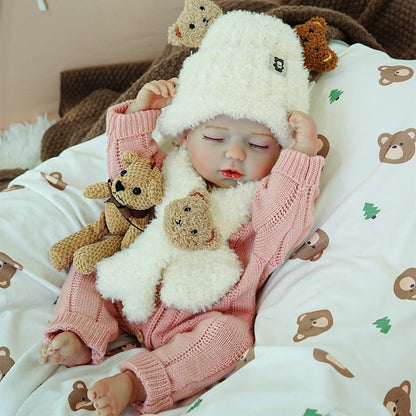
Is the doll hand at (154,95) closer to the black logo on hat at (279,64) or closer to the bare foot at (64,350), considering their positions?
the black logo on hat at (279,64)

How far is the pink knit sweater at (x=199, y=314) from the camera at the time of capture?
91 centimetres

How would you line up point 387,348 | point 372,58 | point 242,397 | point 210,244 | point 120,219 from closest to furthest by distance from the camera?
point 242,397 → point 387,348 → point 210,244 → point 120,219 → point 372,58

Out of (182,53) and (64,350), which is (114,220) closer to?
(64,350)

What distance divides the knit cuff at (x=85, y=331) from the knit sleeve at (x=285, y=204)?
32 cm

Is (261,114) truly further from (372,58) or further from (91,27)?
(91,27)

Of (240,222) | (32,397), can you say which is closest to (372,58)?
(240,222)

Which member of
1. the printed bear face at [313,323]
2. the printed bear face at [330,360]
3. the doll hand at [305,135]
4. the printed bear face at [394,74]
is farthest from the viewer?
the printed bear face at [394,74]

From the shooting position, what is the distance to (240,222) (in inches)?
40.3

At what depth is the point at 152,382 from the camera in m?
0.88

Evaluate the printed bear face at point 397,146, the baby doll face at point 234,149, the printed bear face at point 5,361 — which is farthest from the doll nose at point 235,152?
the printed bear face at point 5,361

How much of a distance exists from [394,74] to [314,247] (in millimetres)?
390

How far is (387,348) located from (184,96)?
567mm

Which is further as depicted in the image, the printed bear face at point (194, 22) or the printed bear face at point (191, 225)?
the printed bear face at point (194, 22)

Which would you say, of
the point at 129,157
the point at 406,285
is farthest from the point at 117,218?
the point at 406,285
